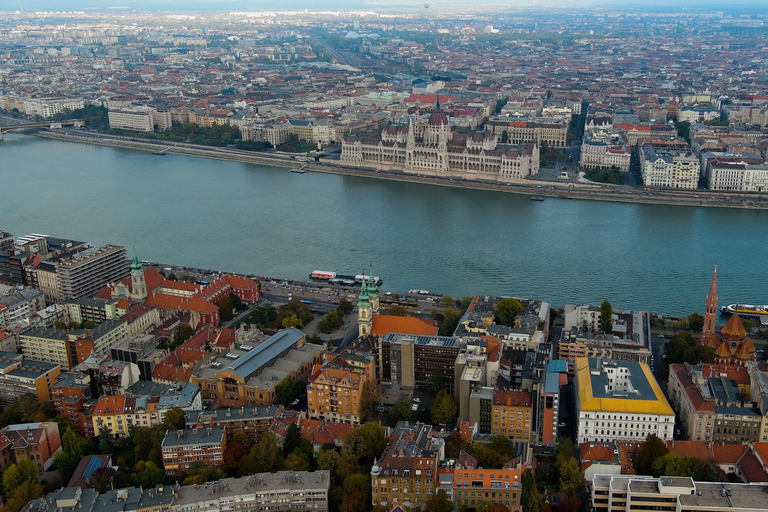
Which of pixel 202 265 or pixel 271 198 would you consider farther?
pixel 271 198

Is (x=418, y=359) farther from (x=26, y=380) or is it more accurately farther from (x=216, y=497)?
(x=26, y=380)

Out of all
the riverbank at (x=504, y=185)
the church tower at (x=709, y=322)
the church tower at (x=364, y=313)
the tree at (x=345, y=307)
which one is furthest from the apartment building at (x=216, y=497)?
the riverbank at (x=504, y=185)

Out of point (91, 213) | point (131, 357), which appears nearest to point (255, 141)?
point (91, 213)

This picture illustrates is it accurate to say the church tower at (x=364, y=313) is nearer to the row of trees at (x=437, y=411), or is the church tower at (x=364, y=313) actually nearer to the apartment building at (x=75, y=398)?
the row of trees at (x=437, y=411)

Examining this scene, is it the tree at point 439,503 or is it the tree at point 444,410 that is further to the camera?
the tree at point 444,410

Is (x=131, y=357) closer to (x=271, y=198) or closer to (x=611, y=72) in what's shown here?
(x=271, y=198)

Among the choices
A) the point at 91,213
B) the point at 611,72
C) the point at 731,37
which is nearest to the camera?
the point at 91,213

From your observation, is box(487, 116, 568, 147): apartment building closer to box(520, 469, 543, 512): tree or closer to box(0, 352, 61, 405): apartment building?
box(0, 352, 61, 405): apartment building
